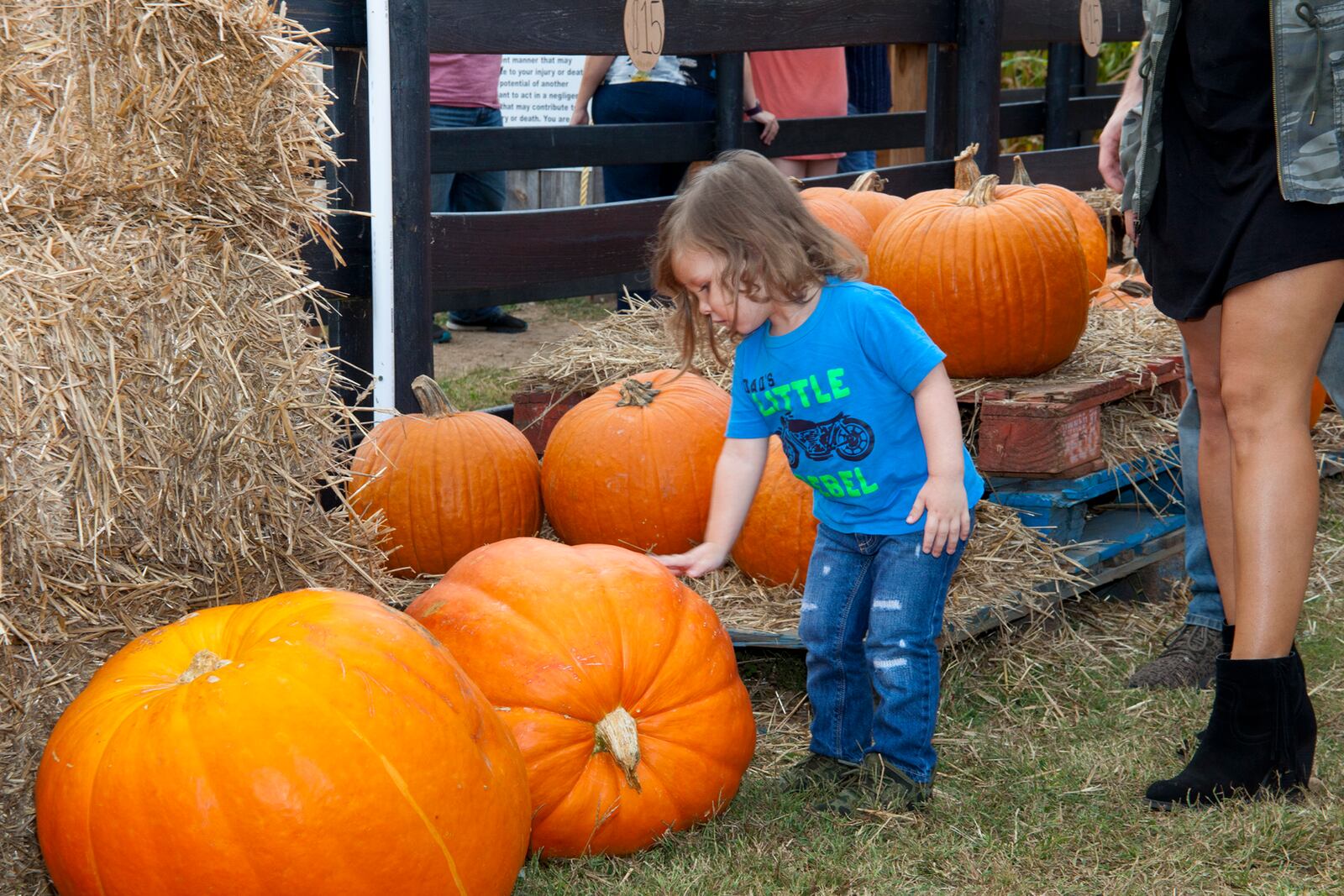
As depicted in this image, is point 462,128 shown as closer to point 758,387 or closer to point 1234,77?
point 758,387

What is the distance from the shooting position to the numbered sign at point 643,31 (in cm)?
457

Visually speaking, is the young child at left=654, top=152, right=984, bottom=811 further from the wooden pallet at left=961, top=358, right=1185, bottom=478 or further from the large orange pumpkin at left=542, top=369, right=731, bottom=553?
the wooden pallet at left=961, top=358, right=1185, bottom=478

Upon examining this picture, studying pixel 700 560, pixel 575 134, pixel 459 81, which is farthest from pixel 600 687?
pixel 459 81

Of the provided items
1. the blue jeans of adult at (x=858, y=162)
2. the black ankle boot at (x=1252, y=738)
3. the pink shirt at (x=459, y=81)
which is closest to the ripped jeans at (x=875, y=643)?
the black ankle boot at (x=1252, y=738)

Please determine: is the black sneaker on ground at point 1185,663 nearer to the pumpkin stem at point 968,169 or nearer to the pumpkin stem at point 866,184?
the pumpkin stem at point 968,169

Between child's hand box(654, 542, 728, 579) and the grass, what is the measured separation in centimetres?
49

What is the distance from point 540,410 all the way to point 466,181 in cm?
374

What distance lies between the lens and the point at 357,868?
2.07 meters

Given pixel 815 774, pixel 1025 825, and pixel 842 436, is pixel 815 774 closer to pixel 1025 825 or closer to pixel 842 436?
pixel 1025 825

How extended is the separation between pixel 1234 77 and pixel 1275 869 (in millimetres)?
1457

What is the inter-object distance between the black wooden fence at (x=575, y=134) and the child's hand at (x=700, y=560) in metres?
1.42

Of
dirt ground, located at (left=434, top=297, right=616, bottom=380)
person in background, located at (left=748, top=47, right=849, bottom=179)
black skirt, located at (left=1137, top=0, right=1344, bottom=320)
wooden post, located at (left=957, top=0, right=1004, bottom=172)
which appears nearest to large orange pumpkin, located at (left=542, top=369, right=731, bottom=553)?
black skirt, located at (left=1137, top=0, right=1344, bottom=320)

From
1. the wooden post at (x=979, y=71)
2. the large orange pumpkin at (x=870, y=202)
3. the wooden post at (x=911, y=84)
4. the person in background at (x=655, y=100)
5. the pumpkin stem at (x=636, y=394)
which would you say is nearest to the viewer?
the pumpkin stem at (x=636, y=394)

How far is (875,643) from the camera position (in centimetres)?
281
